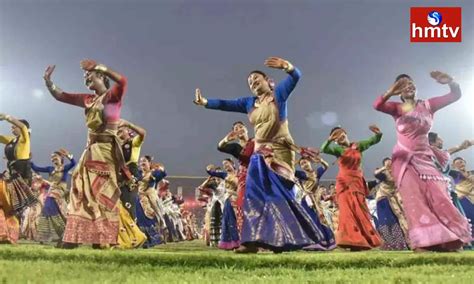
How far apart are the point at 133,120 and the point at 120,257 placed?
7.15 ft

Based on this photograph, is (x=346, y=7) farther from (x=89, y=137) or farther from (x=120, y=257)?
(x=120, y=257)

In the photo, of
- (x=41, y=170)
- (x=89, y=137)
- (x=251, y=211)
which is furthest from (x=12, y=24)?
(x=251, y=211)

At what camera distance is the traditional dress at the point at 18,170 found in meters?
7.75

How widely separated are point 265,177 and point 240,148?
80 centimetres

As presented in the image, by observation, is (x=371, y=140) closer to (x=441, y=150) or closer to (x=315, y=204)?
(x=441, y=150)

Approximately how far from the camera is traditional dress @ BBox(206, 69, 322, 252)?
243 inches

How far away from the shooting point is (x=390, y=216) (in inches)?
344

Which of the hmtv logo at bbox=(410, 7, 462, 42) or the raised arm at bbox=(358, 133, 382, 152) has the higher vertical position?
the hmtv logo at bbox=(410, 7, 462, 42)

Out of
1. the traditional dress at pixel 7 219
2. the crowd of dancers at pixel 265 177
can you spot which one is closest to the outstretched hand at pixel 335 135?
the crowd of dancers at pixel 265 177

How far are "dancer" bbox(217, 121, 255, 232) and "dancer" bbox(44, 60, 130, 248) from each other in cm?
144

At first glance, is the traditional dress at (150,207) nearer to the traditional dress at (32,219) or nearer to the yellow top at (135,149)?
the yellow top at (135,149)

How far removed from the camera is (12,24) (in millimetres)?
7121

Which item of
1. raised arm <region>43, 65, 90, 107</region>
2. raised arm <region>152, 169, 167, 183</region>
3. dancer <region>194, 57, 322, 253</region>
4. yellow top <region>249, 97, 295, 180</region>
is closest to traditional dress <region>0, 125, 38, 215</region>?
raised arm <region>43, 65, 90, 107</region>

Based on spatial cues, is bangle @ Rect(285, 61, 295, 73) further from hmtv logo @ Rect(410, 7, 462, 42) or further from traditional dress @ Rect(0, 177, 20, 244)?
traditional dress @ Rect(0, 177, 20, 244)
